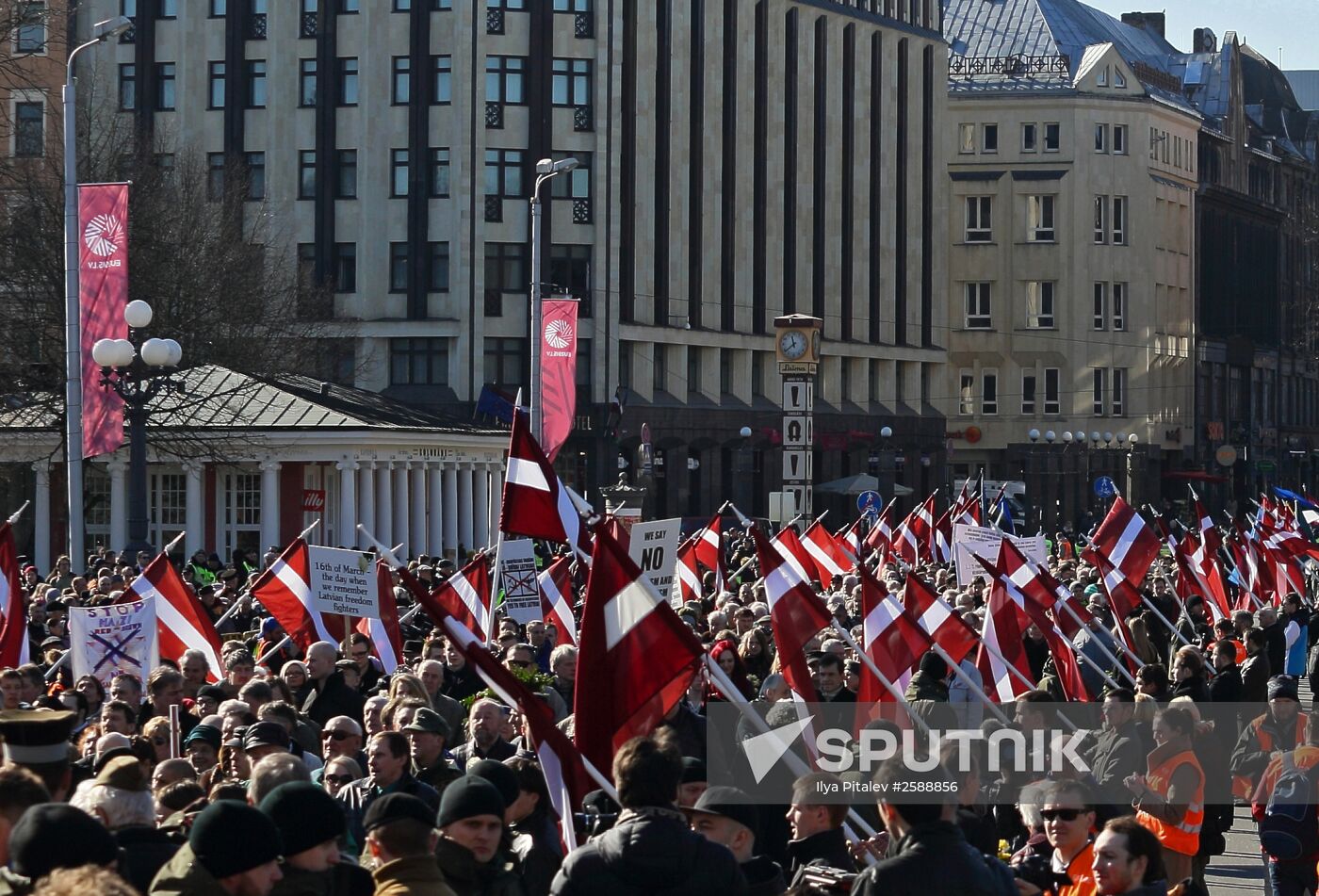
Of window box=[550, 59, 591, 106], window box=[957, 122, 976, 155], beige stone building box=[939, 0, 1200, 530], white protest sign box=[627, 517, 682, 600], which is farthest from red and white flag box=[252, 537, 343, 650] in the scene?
window box=[957, 122, 976, 155]

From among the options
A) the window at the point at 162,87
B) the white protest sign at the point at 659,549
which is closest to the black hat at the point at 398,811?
the white protest sign at the point at 659,549

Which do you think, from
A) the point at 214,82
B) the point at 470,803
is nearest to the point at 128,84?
the point at 214,82

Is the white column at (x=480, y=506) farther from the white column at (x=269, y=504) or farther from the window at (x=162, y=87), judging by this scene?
the window at (x=162, y=87)

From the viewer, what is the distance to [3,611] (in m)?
17.4

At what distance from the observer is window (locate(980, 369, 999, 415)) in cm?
9794

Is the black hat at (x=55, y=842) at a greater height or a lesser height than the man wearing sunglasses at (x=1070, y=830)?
greater

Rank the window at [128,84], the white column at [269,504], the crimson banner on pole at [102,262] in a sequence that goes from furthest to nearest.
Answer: the window at [128,84], the white column at [269,504], the crimson banner on pole at [102,262]

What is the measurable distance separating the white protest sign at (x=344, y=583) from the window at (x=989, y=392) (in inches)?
3179

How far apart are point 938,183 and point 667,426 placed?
66.6 ft

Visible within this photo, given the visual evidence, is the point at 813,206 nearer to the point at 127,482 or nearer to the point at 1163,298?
the point at 1163,298

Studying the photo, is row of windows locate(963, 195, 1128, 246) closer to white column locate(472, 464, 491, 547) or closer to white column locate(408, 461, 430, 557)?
white column locate(472, 464, 491, 547)

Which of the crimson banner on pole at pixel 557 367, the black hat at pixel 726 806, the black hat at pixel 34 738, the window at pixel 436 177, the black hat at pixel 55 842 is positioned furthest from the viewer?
the window at pixel 436 177

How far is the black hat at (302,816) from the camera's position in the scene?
23.0ft

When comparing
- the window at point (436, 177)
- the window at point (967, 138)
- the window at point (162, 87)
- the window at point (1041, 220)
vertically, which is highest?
the window at point (967, 138)
